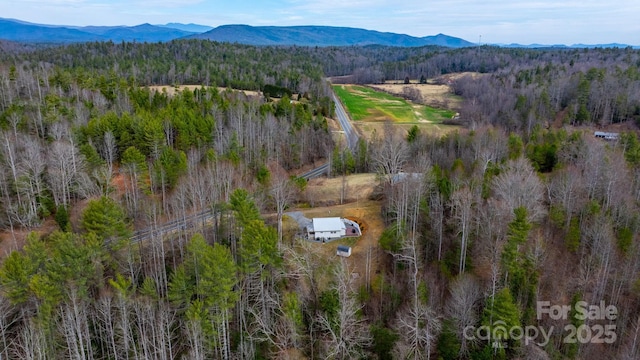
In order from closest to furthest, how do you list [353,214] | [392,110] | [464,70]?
[353,214], [392,110], [464,70]

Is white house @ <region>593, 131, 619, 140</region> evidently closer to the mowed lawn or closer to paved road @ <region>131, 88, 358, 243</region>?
the mowed lawn

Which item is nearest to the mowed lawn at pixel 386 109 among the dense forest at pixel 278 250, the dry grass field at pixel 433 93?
the dry grass field at pixel 433 93

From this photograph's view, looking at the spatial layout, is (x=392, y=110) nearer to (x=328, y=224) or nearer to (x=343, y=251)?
(x=328, y=224)

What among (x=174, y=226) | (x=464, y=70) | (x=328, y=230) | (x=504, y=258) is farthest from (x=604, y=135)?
(x=464, y=70)

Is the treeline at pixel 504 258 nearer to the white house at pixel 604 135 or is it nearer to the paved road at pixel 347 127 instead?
the white house at pixel 604 135

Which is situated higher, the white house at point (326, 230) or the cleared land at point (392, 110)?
the cleared land at point (392, 110)

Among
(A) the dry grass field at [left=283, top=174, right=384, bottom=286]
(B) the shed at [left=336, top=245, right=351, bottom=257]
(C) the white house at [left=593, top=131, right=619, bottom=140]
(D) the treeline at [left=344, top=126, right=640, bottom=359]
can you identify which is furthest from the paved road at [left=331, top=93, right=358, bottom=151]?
(C) the white house at [left=593, top=131, right=619, bottom=140]
